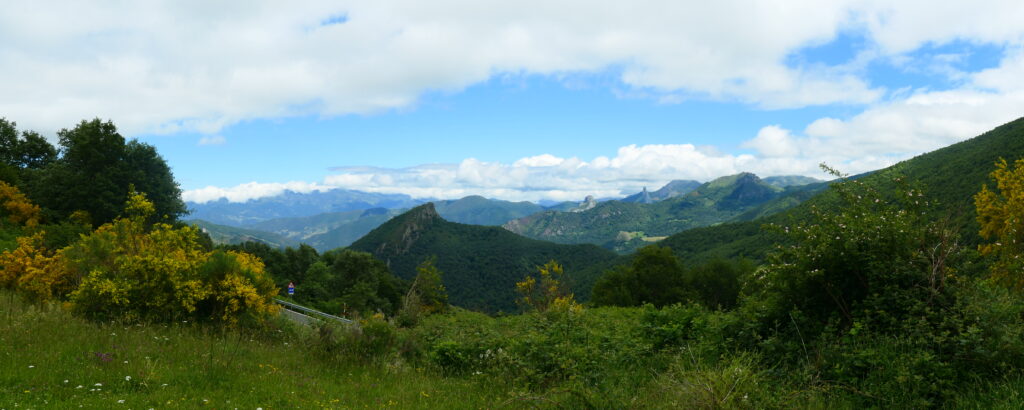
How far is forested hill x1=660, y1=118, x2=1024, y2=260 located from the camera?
885 cm

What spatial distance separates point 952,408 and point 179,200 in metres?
46.2

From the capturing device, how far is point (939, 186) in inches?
3145

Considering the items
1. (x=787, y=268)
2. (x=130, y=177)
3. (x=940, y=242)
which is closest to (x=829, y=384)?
(x=787, y=268)

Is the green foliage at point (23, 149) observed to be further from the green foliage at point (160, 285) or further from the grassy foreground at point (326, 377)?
the grassy foreground at point (326, 377)

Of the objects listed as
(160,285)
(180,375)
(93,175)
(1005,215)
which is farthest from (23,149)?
(1005,215)

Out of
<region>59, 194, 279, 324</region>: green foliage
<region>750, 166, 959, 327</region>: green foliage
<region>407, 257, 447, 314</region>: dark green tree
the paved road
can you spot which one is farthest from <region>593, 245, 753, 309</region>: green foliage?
<region>59, 194, 279, 324</region>: green foliage

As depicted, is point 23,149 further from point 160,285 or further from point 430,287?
point 160,285

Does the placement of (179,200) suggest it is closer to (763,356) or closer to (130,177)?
(130,177)

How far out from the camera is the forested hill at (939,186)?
885 centimetres

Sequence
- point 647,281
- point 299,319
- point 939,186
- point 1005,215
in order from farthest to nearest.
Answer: point 939,186, point 647,281, point 299,319, point 1005,215

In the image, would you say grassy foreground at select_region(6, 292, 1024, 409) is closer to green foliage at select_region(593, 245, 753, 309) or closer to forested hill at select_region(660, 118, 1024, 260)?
forested hill at select_region(660, 118, 1024, 260)

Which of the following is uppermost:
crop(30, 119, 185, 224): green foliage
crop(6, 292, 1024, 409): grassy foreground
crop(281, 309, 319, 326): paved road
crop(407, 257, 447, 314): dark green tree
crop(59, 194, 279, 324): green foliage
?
crop(30, 119, 185, 224): green foliage

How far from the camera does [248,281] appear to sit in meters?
11.3

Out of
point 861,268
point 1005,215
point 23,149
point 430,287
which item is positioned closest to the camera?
point 861,268
